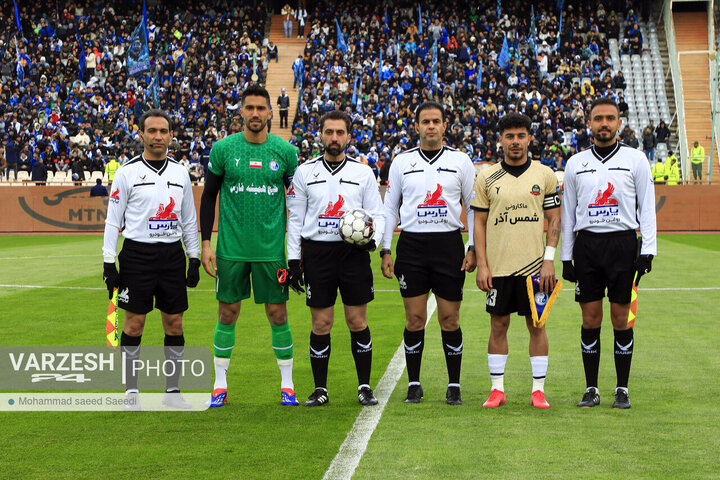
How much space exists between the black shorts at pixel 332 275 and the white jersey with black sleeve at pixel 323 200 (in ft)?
0.28

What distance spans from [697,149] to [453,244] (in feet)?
95.4

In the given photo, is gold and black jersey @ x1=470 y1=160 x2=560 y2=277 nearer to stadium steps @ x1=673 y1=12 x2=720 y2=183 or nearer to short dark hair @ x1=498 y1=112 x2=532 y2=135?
short dark hair @ x1=498 y1=112 x2=532 y2=135

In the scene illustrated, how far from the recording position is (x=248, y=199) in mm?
6773

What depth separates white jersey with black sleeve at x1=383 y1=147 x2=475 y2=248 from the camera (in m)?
6.88

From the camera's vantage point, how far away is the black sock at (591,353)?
6754 millimetres

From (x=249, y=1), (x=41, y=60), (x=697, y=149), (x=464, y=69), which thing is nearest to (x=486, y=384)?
(x=697, y=149)

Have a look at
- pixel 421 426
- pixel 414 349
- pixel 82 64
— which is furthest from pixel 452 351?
pixel 82 64

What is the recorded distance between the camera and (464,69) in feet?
129

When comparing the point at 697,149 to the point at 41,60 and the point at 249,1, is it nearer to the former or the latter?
the point at 249,1

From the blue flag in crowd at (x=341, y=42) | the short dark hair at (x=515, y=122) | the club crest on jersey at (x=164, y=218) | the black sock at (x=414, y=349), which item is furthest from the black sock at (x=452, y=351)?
the blue flag in crowd at (x=341, y=42)

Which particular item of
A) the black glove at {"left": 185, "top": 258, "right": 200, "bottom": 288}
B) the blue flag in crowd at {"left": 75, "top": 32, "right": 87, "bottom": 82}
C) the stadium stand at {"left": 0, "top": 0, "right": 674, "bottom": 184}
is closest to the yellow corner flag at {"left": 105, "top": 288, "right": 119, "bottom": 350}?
the black glove at {"left": 185, "top": 258, "right": 200, "bottom": 288}

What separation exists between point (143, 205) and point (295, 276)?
1256 millimetres

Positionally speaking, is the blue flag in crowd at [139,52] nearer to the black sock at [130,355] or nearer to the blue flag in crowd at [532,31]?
the blue flag in crowd at [532,31]

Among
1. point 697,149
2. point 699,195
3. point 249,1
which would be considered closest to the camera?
point 699,195
